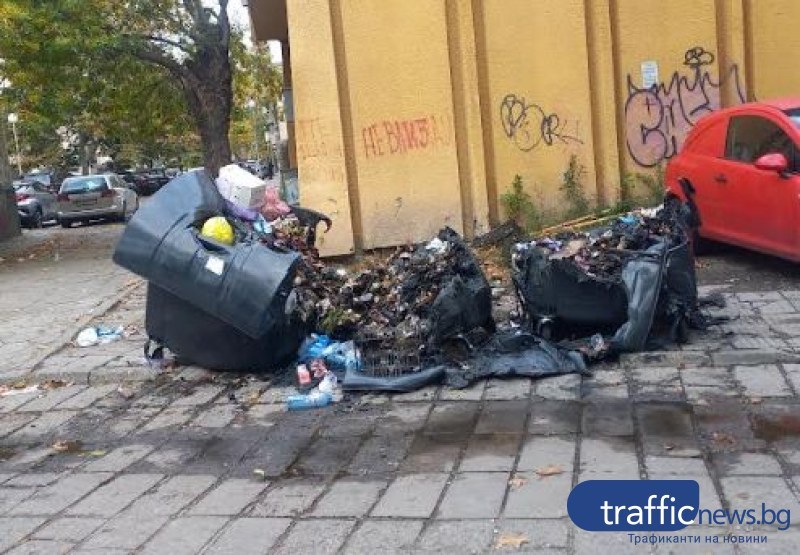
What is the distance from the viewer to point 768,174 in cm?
865

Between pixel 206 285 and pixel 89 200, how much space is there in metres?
22.3

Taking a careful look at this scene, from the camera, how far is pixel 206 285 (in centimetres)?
691

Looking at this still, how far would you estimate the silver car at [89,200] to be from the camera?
27.6m

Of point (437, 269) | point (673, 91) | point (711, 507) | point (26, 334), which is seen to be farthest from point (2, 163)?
point (711, 507)

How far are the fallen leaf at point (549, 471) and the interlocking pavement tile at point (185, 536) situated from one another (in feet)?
5.28

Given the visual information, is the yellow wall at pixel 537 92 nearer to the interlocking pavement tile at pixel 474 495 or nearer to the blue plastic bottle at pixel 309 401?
the blue plastic bottle at pixel 309 401

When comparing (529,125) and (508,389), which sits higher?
(529,125)

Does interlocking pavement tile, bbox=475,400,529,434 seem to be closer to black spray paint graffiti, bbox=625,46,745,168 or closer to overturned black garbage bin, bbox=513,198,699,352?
overturned black garbage bin, bbox=513,198,699,352

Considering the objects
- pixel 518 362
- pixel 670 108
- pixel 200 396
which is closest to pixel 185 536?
pixel 200 396

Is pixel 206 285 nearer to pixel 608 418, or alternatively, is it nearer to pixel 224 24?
pixel 608 418

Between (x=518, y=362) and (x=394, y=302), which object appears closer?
(x=518, y=362)

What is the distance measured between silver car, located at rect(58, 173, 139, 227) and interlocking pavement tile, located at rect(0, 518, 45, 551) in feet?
78.9

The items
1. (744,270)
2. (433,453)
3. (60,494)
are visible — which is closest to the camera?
(60,494)

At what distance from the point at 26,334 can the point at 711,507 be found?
7.72 m
